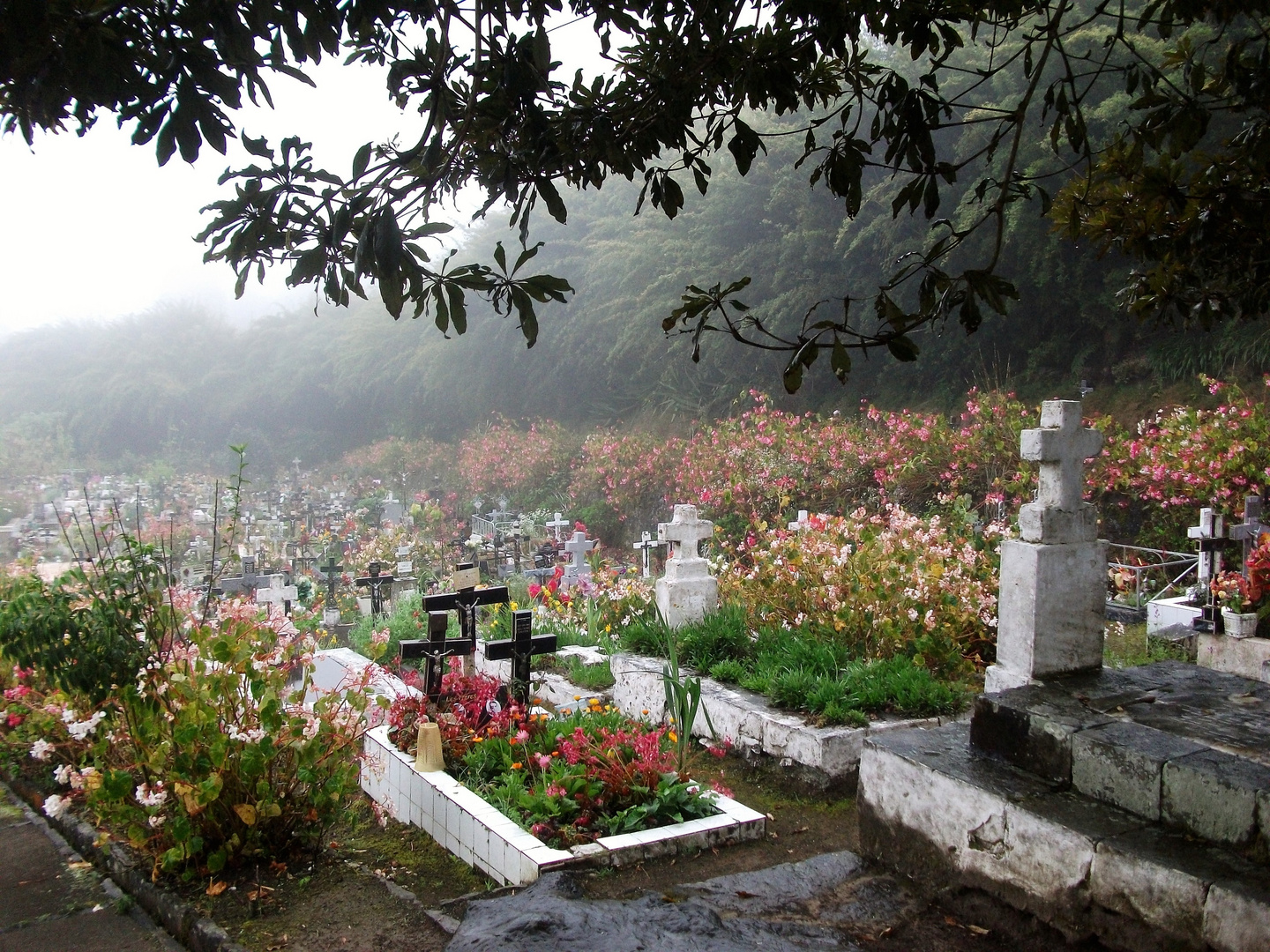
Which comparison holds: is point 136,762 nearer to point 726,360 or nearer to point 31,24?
point 31,24

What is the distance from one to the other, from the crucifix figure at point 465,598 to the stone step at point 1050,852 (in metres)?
2.57

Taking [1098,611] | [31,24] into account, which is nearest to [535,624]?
[1098,611]

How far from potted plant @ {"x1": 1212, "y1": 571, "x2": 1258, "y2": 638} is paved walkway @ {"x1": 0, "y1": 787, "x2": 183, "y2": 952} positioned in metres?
6.21

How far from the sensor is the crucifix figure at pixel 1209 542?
6375 millimetres

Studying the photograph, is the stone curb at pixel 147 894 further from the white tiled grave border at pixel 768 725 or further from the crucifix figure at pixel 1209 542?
the crucifix figure at pixel 1209 542

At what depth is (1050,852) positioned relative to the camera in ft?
9.39

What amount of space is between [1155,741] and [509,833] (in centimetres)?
234

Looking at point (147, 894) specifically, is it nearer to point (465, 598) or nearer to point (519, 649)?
point (519, 649)

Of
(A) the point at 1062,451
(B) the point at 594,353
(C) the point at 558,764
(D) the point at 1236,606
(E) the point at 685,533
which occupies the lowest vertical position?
(C) the point at 558,764

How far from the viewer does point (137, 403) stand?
82.2 feet

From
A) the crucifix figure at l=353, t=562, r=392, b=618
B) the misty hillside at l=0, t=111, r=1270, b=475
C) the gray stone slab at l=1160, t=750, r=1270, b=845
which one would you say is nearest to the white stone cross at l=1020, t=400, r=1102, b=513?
the gray stone slab at l=1160, t=750, r=1270, b=845

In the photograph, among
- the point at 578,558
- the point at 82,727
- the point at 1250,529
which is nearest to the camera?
the point at 82,727

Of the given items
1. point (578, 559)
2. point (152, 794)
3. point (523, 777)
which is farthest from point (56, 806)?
point (578, 559)

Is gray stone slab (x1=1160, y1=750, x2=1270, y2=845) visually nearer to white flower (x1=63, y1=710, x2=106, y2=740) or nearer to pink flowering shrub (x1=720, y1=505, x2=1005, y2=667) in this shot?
pink flowering shrub (x1=720, y1=505, x2=1005, y2=667)
